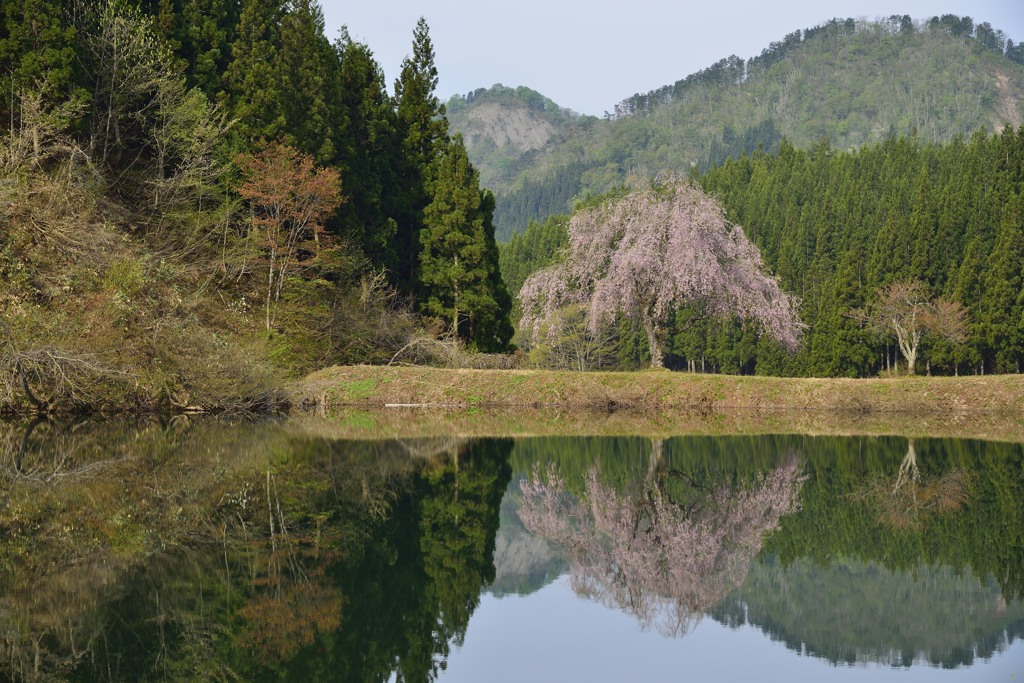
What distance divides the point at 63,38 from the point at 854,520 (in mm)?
25081

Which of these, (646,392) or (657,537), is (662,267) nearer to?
(646,392)

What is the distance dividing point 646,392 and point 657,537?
2014cm

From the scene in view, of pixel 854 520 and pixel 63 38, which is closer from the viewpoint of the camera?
pixel 854 520

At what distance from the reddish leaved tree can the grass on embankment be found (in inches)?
130

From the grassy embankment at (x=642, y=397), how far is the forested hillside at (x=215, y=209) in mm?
2424

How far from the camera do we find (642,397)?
99.0 feet

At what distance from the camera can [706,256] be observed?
113ft

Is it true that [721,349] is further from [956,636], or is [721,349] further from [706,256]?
[956,636]

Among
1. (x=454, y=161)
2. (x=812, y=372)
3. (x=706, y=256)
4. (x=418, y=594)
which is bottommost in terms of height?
(x=812, y=372)

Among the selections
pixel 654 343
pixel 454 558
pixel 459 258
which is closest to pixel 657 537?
pixel 454 558

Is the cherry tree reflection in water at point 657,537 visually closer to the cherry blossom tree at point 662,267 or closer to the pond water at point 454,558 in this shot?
the pond water at point 454,558

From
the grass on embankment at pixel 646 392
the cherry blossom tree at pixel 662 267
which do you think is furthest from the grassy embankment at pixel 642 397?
the cherry blossom tree at pixel 662 267

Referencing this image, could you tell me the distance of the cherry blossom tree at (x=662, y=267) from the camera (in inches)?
1353

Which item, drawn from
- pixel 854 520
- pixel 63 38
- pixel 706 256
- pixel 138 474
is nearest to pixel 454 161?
pixel 706 256
